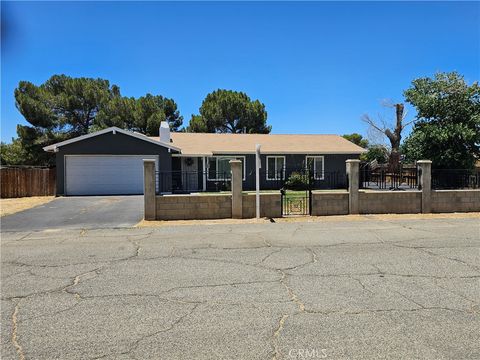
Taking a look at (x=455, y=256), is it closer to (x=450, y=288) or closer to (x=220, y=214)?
(x=450, y=288)

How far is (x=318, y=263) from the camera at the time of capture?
21.4 ft

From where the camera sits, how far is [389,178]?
1639cm

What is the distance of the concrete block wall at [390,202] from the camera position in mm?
13211

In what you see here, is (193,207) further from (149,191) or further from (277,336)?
(277,336)

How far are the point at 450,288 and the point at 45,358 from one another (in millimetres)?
4899

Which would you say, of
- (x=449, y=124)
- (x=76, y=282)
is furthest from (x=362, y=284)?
(x=449, y=124)

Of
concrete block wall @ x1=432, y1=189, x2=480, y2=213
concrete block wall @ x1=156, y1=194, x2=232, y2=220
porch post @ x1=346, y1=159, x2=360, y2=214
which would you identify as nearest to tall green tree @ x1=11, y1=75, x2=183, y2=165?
concrete block wall @ x1=156, y1=194, x2=232, y2=220

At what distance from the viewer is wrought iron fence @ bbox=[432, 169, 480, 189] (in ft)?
47.1

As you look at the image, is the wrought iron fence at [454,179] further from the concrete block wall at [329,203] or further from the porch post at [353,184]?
the concrete block wall at [329,203]

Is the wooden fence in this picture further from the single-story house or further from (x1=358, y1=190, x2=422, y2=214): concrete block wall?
(x1=358, y1=190, x2=422, y2=214): concrete block wall

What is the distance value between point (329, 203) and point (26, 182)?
62.0ft

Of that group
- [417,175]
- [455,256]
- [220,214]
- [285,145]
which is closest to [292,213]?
[220,214]

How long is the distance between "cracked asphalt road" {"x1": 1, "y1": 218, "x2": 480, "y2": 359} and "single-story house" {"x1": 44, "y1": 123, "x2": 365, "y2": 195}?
11929mm

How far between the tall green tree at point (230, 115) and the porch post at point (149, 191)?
27996 mm
